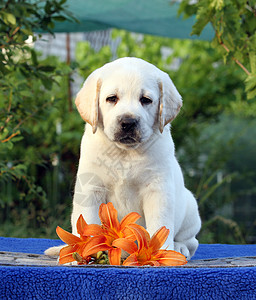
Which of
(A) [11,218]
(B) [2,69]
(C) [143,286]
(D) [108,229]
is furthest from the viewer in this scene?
(A) [11,218]

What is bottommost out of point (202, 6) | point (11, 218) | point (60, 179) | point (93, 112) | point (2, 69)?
point (11, 218)

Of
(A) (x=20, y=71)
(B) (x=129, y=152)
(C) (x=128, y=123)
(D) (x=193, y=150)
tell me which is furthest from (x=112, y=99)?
(D) (x=193, y=150)

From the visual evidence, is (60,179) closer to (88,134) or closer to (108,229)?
(88,134)

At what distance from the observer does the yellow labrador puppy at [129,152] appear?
97.9 inches

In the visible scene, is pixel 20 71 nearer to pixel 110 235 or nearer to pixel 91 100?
pixel 91 100

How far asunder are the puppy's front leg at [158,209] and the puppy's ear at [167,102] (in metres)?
0.34

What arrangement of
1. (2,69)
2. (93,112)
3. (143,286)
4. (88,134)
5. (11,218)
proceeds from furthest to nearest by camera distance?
Answer: (11,218) < (2,69) < (88,134) < (93,112) < (143,286)

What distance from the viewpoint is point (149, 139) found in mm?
2615

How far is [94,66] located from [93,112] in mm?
4487

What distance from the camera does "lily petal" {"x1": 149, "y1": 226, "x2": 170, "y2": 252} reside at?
2.04m

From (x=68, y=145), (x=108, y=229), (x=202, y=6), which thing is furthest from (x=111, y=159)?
(x=68, y=145)

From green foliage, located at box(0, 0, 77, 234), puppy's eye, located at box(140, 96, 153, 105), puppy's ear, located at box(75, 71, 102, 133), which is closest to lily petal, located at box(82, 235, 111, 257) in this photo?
puppy's ear, located at box(75, 71, 102, 133)

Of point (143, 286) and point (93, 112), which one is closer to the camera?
point (143, 286)

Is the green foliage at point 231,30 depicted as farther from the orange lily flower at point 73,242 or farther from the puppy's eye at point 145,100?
the orange lily flower at point 73,242
